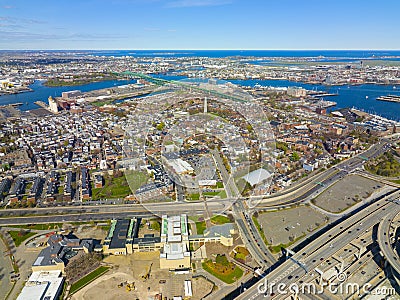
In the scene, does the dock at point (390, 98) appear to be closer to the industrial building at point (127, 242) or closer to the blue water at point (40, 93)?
the industrial building at point (127, 242)

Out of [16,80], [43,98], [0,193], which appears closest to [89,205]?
[0,193]

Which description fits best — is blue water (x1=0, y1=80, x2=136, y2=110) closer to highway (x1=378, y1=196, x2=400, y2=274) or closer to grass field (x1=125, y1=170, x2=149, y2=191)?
grass field (x1=125, y1=170, x2=149, y2=191)

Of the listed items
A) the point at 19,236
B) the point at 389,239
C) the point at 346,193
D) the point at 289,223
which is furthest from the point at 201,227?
the point at 346,193

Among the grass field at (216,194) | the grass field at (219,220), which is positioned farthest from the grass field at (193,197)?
the grass field at (219,220)

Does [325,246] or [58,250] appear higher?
[325,246]

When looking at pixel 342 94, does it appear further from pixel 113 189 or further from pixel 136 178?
pixel 113 189

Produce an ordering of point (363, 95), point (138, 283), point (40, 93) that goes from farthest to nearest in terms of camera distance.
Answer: point (40, 93), point (363, 95), point (138, 283)

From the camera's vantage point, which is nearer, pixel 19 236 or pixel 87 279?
pixel 87 279
